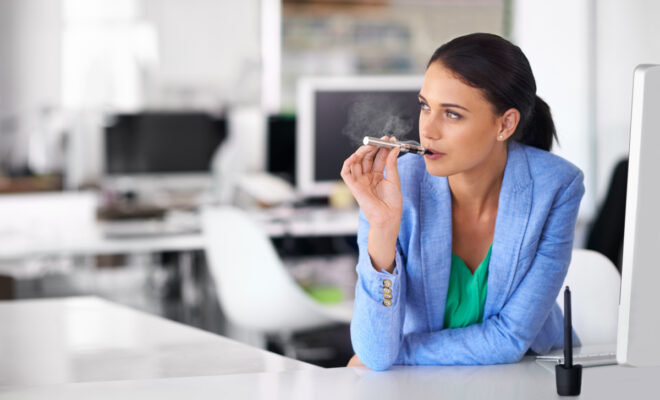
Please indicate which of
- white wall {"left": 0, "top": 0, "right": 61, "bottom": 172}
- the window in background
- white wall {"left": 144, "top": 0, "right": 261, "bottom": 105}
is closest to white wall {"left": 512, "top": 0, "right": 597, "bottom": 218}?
white wall {"left": 144, "top": 0, "right": 261, "bottom": 105}

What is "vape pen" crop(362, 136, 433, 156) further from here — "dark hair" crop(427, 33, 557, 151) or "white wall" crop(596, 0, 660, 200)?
"white wall" crop(596, 0, 660, 200)

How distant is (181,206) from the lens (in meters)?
3.46

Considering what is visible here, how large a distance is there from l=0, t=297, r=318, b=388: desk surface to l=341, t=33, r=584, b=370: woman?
0.61ft

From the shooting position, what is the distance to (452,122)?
1095 mm

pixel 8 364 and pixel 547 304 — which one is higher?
pixel 547 304

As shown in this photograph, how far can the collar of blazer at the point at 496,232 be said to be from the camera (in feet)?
3.71

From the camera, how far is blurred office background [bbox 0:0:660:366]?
212cm

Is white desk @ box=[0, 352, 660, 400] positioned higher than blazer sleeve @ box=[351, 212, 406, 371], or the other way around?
blazer sleeve @ box=[351, 212, 406, 371]

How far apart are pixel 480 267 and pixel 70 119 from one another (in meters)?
3.89

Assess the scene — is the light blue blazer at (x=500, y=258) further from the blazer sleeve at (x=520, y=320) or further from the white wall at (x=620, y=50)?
the white wall at (x=620, y=50)

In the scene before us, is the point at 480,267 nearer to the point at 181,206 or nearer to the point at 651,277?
the point at 651,277

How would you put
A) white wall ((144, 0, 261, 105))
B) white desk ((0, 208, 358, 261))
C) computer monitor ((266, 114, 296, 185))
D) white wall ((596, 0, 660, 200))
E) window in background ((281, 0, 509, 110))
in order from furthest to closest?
1. window in background ((281, 0, 509, 110))
2. white wall ((144, 0, 261, 105))
3. computer monitor ((266, 114, 296, 185))
4. white desk ((0, 208, 358, 261))
5. white wall ((596, 0, 660, 200))

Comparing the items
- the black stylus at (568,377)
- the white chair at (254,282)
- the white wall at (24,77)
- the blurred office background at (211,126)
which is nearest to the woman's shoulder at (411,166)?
the blurred office background at (211,126)

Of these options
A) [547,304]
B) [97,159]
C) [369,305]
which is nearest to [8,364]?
[369,305]
